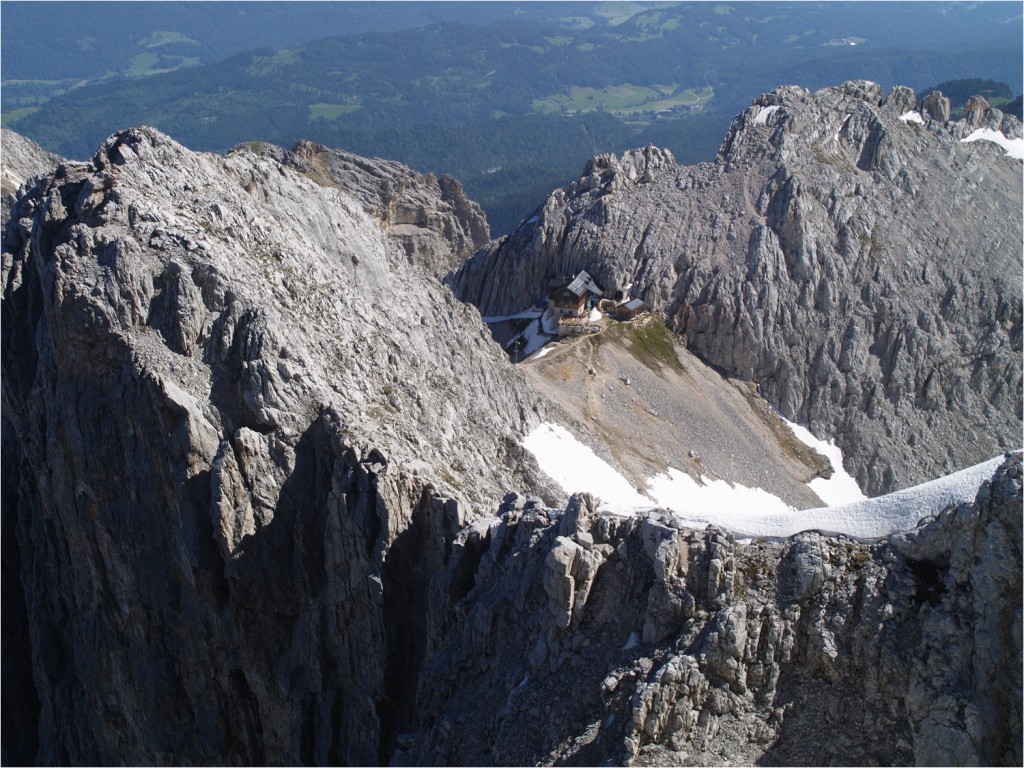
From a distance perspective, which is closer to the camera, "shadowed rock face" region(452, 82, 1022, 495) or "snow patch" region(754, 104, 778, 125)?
"shadowed rock face" region(452, 82, 1022, 495)

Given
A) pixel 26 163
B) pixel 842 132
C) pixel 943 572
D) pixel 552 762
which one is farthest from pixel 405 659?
pixel 26 163

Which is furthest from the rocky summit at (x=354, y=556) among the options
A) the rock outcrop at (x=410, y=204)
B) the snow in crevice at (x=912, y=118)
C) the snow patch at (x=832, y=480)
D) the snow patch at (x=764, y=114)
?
the rock outcrop at (x=410, y=204)

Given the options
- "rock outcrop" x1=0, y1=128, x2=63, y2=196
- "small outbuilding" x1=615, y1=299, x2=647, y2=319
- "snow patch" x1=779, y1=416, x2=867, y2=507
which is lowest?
"snow patch" x1=779, y1=416, x2=867, y2=507

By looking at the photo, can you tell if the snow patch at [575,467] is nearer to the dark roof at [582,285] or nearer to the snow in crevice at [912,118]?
the dark roof at [582,285]

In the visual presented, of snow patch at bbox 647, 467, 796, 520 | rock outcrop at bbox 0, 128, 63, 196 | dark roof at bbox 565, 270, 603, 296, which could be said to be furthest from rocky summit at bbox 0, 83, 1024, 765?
rock outcrop at bbox 0, 128, 63, 196

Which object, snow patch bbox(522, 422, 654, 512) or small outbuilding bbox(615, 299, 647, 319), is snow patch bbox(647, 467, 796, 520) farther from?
small outbuilding bbox(615, 299, 647, 319)

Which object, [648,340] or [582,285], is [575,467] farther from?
[582,285]
